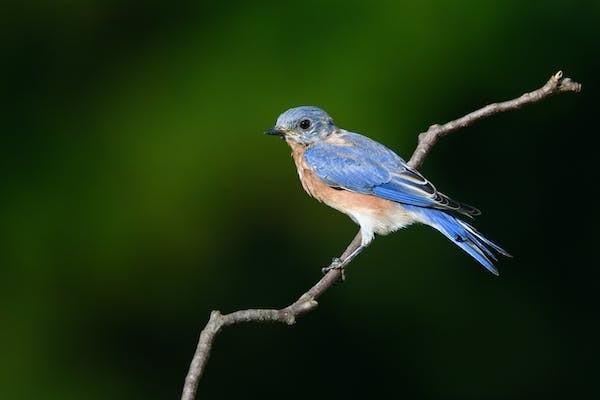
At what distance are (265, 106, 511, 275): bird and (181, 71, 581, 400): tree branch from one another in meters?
0.12

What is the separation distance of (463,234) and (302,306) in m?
1.26

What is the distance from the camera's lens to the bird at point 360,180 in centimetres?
445

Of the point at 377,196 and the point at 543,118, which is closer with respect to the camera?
the point at 377,196

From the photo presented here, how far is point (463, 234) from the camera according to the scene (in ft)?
14.0

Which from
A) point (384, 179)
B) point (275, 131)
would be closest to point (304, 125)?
point (275, 131)

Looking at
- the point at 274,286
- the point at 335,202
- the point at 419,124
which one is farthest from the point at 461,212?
the point at 274,286

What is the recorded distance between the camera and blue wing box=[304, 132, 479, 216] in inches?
177

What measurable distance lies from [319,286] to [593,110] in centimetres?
262

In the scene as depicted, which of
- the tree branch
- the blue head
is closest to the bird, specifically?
the blue head

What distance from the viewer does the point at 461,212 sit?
416cm

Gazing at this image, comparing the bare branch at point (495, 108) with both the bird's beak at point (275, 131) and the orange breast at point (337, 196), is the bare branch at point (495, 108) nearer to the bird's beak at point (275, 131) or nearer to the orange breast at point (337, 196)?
the orange breast at point (337, 196)

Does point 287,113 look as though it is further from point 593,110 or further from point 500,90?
point 593,110

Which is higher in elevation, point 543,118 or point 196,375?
point 543,118

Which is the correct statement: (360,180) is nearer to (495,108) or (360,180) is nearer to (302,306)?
(495,108)
